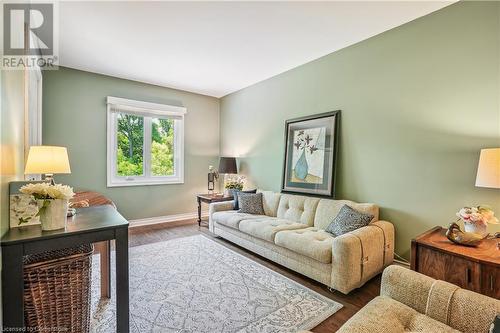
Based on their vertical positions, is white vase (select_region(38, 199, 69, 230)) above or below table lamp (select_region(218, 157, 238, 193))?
below

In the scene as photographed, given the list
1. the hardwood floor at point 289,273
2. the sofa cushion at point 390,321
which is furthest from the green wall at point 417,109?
the sofa cushion at point 390,321

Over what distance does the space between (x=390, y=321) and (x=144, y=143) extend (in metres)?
4.61

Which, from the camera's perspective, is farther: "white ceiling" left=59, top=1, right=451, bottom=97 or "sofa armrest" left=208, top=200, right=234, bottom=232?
"sofa armrest" left=208, top=200, right=234, bottom=232

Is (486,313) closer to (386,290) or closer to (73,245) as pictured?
(386,290)

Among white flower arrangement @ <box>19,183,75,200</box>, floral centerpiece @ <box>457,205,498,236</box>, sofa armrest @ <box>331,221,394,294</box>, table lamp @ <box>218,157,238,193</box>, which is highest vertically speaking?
table lamp @ <box>218,157,238,193</box>

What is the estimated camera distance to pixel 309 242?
2461mm

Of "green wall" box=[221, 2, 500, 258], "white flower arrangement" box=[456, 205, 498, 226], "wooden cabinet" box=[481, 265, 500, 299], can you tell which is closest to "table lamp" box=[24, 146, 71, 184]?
"green wall" box=[221, 2, 500, 258]

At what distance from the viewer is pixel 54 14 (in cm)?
246

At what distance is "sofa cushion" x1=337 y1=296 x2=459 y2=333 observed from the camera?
1.16 meters

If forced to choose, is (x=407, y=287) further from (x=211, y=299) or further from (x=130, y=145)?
(x=130, y=145)

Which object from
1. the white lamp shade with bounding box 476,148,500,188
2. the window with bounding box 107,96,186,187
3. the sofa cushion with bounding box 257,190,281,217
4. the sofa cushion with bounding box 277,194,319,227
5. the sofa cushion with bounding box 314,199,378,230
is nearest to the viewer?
the white lamp shade with bounding box 476,148,500,188

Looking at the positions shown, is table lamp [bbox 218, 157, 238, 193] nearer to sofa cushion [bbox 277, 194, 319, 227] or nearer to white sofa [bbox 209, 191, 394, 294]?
white sofa [bbox 209, 191, 394, 294]

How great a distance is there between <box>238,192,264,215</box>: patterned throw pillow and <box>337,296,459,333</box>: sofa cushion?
8.15 feet

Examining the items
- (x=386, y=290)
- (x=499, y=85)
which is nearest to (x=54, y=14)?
(x=386, y=290)
